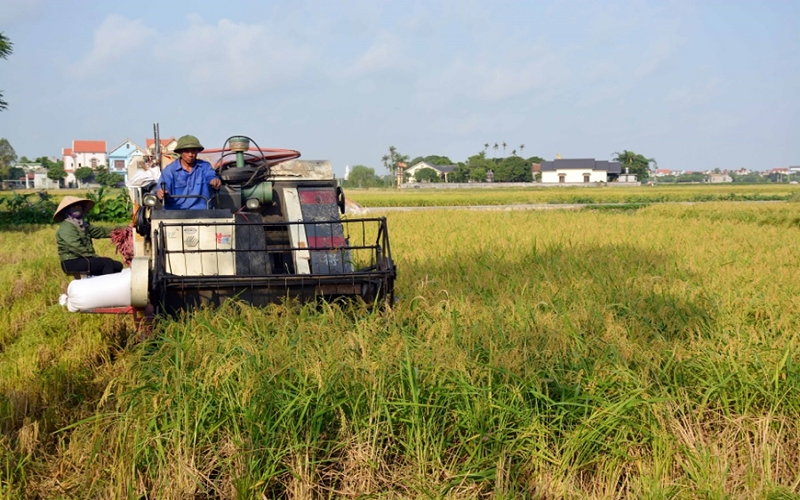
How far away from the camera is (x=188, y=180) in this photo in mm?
6773

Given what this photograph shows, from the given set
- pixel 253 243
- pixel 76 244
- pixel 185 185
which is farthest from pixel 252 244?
pixel 76 244

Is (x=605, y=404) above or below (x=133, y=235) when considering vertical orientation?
below

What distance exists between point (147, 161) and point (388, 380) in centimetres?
580

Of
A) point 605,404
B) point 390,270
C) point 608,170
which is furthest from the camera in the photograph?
point 608,170

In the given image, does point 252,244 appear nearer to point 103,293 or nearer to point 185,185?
point 185,185

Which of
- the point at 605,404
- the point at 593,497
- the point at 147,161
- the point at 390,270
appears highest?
the point at 147,161

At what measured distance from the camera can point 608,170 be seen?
110812 millimetres

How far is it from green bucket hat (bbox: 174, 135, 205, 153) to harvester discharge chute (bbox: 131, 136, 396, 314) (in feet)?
1.31

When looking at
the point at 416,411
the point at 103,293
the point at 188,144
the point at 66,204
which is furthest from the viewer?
the point at 66,204

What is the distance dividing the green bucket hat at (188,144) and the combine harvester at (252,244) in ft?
1.32

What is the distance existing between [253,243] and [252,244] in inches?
0.5

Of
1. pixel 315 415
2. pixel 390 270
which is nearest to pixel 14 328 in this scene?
pixel 390 270

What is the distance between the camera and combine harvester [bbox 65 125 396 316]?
18.2 ft

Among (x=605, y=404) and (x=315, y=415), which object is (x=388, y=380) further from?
(x=605, y=404)
